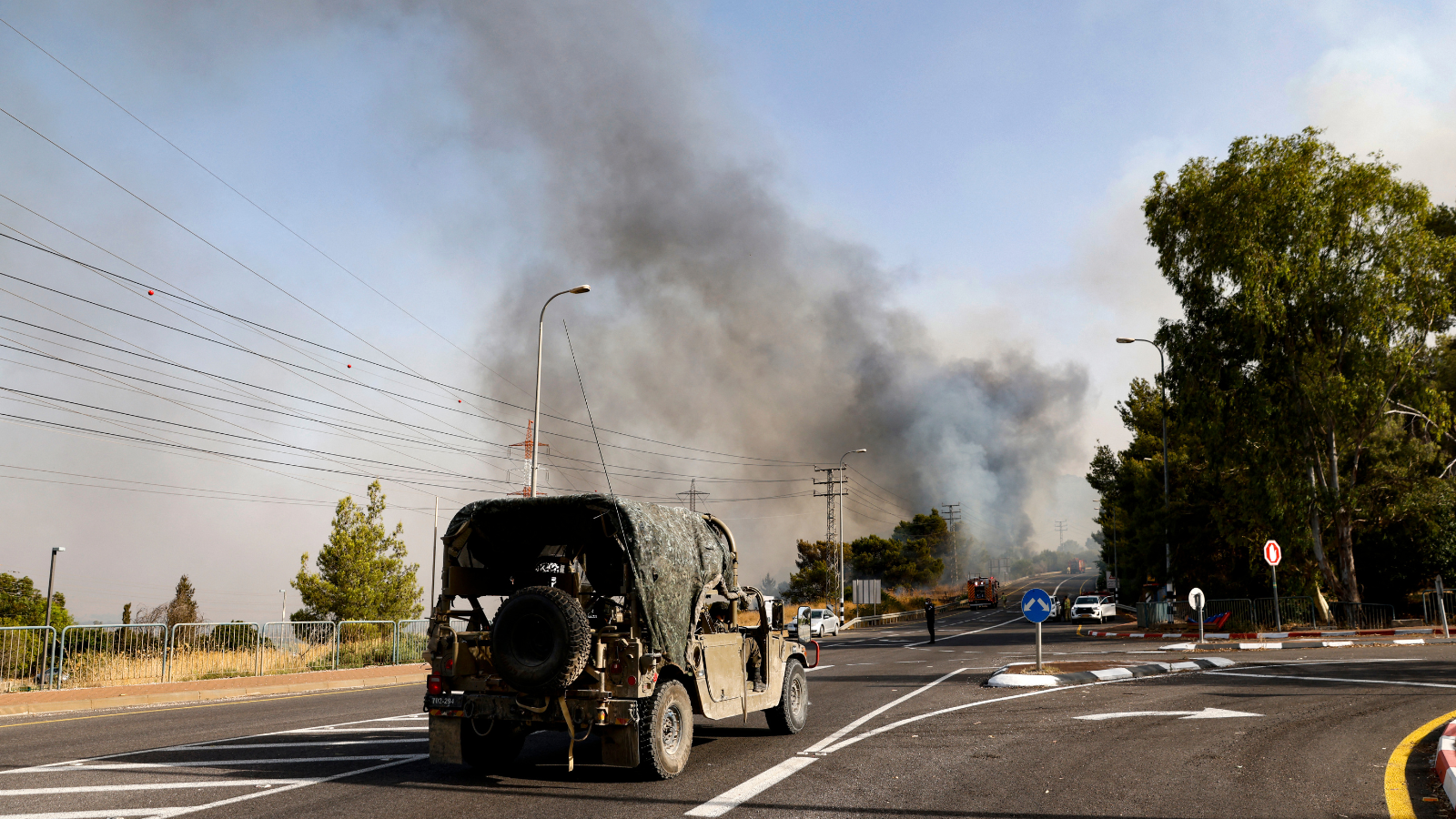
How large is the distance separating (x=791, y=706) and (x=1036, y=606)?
317 inches

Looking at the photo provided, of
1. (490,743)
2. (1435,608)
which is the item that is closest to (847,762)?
(490,743)

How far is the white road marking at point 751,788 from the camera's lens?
6.48m

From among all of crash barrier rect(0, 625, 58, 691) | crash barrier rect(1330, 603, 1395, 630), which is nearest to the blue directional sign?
crash barrier rect(0, 625, 58, 691)

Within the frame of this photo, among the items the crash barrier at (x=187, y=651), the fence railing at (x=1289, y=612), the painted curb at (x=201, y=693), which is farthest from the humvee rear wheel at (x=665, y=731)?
the fence railing at (x=1289, y=612)

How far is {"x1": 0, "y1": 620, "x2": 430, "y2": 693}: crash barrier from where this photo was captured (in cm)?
A: 1820

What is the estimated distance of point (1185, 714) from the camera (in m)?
11.6

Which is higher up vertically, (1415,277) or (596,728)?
(1415,277)

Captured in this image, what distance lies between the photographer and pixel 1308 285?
102ft

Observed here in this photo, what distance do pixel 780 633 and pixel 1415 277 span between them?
30.9 m

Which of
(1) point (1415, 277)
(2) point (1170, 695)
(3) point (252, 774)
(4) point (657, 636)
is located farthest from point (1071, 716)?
(1) point (1415, 277)

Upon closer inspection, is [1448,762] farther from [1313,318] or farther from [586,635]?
[1313,318]

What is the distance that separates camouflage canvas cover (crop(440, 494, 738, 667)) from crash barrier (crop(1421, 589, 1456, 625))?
33092 mm

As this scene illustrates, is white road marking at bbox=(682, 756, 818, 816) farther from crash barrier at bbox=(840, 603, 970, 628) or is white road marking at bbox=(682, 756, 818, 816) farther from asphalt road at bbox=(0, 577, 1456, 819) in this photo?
crash barrier at bbox=(840, 603, 970, 628)

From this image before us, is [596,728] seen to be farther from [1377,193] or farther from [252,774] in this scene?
[1377,193]
